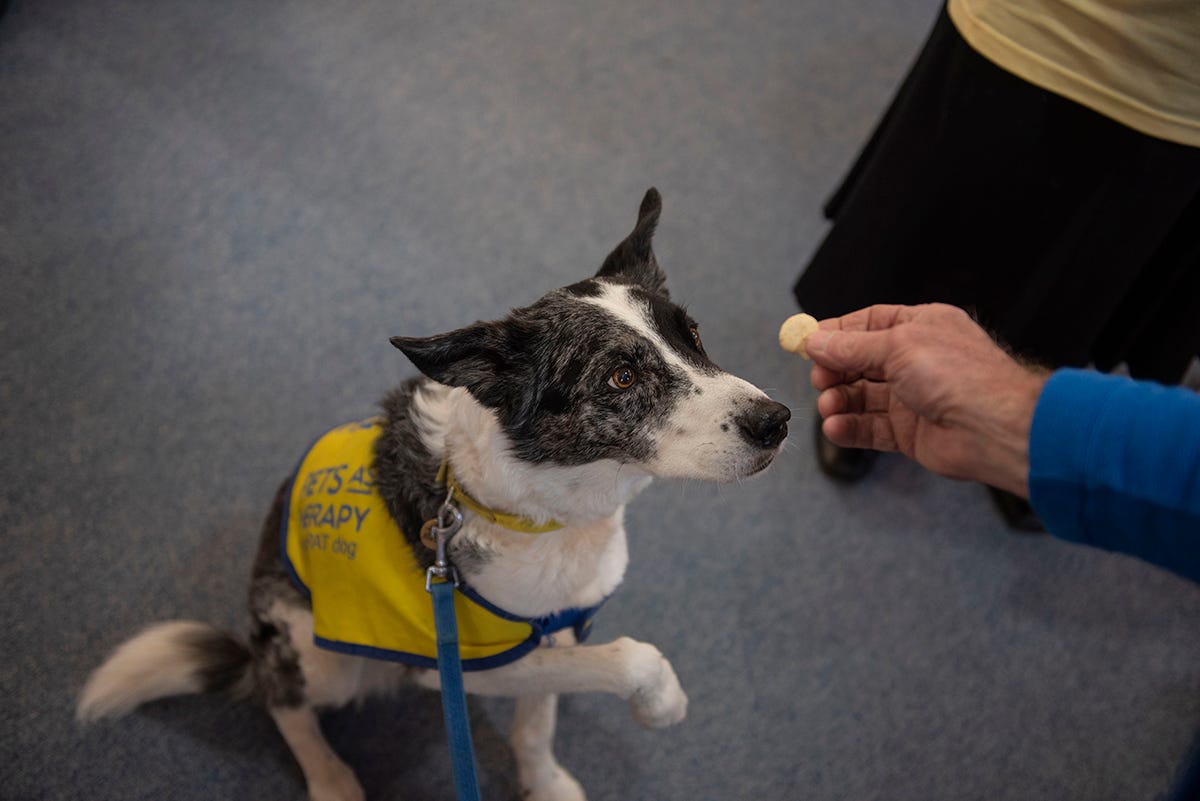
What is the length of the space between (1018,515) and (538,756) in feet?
5.58

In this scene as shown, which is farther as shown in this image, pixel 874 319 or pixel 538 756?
pixel 538 756

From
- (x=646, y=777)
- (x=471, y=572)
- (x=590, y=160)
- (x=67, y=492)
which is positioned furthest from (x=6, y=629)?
(x=590, y=160)

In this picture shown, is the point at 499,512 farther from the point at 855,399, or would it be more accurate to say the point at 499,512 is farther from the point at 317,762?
the point at 317,762

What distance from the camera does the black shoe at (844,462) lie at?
2477mm

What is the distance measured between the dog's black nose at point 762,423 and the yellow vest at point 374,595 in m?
0.57

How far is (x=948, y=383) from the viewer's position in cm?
117

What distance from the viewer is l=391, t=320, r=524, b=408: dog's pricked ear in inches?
48.8

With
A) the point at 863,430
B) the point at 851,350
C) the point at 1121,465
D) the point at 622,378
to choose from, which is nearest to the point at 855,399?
the point at 863,430

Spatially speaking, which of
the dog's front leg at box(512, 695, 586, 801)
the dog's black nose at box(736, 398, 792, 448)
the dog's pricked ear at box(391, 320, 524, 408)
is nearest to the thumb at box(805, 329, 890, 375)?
the dog's black nose at box(736, 398, 792, 448)

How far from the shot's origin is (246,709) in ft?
6.66

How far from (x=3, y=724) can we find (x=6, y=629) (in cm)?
A: 26

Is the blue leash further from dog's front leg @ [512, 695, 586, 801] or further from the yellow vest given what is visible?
dog's front leg @ [512, 695, 586, 801]

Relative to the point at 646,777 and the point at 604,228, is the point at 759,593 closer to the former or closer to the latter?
the point at 646,777

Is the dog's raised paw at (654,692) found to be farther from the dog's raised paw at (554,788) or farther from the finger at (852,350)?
the finger at (852,350)
